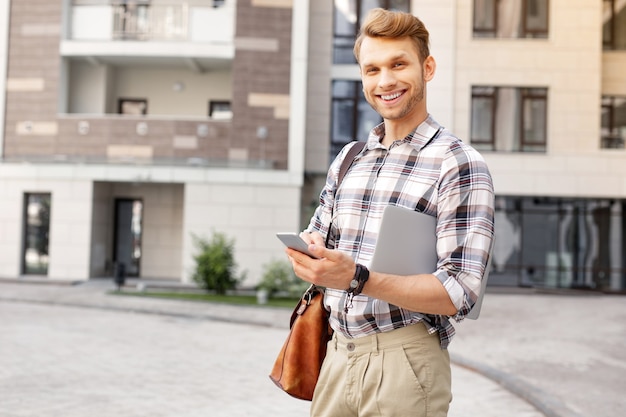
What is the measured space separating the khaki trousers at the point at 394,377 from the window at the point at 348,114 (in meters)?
22.0

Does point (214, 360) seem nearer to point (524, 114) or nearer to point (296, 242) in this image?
point (296, 242)

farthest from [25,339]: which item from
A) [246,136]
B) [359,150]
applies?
[246,136]

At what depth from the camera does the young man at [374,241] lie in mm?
1846

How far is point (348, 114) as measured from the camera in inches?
945

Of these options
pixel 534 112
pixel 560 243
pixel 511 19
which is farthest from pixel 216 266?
pixel 511 19

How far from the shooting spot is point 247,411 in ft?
21.7

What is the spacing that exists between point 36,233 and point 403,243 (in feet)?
72.8

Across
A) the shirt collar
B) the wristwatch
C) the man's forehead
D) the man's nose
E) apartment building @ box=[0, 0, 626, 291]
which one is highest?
apartment building @ box=[0, 0, 626, 291]

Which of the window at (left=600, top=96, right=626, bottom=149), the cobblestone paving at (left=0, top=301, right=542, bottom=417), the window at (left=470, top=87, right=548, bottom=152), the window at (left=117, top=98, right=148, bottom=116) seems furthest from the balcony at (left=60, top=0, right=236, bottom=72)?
the window at (left=600, top=96, right=626, bottom=149)

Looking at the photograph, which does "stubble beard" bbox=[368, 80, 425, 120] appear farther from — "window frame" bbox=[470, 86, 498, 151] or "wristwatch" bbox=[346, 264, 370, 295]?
"window frame" bbox=[470, 86, 498, 151]

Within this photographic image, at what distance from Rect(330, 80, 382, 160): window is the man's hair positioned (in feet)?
71.9

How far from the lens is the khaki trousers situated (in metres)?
1.99

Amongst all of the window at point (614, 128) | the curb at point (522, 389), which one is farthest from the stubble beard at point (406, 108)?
the window at point (614, 128)

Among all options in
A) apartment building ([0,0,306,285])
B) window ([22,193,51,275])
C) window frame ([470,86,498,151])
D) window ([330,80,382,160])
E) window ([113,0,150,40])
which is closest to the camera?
apartment building ([0,0,306,285])
